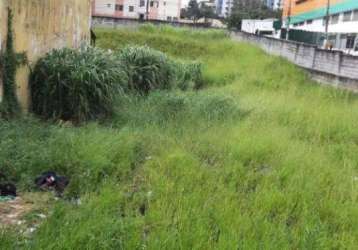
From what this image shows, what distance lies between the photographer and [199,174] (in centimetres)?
421

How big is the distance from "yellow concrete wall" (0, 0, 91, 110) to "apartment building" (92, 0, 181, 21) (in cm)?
3889

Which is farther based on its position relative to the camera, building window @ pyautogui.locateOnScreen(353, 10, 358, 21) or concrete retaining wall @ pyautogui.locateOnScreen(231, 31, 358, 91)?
building window @ pyautogui.locateOnScreen(353, 10, 358, 21)

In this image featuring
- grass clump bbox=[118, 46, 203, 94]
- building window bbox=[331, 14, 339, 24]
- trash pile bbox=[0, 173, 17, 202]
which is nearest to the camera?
trash pile bbox=[0, 173, 17, 202]

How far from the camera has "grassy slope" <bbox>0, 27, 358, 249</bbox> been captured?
3074 millimetres

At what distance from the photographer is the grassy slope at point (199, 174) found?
10.1ft

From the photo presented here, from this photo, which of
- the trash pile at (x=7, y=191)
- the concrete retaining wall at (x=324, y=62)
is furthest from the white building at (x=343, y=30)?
the trash pile at (x=7, y=191)

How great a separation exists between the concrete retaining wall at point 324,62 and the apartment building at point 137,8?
34781 millimetres

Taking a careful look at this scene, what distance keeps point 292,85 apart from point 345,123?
4235 millimetres

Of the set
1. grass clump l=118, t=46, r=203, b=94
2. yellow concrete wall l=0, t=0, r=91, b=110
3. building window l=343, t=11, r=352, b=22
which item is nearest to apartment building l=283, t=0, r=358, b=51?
building window l=343, t=11, r=352, b=22

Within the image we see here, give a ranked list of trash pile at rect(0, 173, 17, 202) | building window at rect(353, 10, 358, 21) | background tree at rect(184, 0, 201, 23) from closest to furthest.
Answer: trash pile at rect(0, 173, 17, 202) → building window at rect(353, 10, 358, 21) → background tree at rect(184, 0, 201, 23)

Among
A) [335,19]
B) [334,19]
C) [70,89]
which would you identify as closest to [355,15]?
[335,19]

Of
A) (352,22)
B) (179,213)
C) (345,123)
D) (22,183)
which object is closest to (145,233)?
(179,213)

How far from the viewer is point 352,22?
35188mm

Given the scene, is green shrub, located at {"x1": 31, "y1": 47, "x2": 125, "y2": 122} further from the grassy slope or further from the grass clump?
the grass clump
